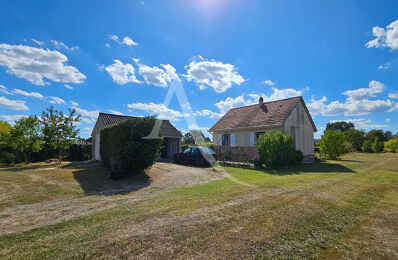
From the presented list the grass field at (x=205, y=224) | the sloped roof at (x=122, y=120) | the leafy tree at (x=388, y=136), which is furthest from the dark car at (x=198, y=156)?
the leafy tree at (x=388, y=136)

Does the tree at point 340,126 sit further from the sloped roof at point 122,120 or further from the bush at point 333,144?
the sloped roof at point 122,120

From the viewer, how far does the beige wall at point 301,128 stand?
1713cm

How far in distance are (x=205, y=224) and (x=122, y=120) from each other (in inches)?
671

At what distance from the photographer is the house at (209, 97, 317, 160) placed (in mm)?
16391

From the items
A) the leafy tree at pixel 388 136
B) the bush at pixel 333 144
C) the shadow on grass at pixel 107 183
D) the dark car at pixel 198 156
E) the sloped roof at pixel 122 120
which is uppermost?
the leafy tree at pixel 388 136

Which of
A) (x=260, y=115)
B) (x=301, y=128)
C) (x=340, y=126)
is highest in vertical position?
(x=340, y=126)

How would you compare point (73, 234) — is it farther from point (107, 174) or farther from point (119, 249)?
point (107, 174)

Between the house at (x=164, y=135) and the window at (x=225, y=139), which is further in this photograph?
the window at (x=225, y=139)

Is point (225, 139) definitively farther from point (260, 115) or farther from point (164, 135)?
point (164, 135)

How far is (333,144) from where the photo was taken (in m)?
18.7

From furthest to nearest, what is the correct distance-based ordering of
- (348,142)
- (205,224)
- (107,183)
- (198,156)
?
(348,142)
(198,156)
(107,183)
(205,224)

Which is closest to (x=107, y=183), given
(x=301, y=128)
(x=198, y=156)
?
(x=198, y=156)

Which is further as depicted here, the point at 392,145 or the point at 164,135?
the point at 392,145

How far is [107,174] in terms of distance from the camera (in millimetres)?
9742
